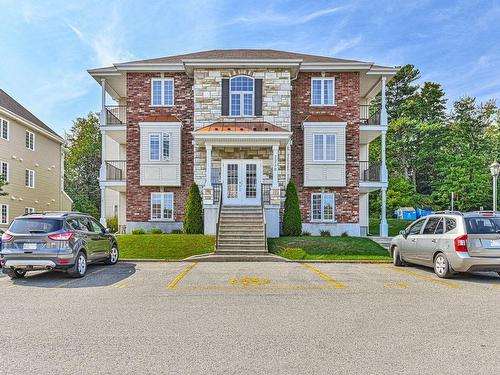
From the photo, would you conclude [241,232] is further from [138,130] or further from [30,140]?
[30,140]

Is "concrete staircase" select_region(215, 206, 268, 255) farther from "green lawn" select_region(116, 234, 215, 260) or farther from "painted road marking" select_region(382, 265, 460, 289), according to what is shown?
"painted road marking" select_region(382, 265, 460, 289)

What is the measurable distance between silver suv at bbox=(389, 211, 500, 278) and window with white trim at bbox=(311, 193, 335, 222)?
975cm

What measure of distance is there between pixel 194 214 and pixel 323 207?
696 centimetres

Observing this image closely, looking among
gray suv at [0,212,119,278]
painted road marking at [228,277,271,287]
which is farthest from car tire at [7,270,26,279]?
painted road marking at [228,277,271,287]

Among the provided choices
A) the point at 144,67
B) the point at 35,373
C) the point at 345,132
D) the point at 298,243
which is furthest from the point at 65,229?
the point at 345,132

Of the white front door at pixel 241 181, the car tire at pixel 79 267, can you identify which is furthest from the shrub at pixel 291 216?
the car tire at pixel 79 267

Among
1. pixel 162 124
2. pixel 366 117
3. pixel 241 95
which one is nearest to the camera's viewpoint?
pixel 241 95

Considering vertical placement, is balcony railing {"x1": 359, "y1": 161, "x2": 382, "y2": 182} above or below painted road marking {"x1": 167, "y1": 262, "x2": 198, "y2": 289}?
above

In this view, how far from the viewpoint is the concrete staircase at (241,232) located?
1562cm

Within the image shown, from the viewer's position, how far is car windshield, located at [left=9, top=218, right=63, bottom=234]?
1033 centimetres

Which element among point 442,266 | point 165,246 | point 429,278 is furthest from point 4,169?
point 442,266

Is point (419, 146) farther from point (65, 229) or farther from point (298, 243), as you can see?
point (65, 229)

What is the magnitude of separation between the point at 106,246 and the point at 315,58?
16.2m

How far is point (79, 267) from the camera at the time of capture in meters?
Result: 10.6
